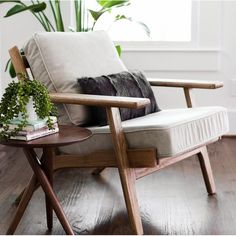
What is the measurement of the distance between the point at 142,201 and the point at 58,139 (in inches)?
31.5

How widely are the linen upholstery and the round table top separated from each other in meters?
0.29

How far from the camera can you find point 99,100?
257cm

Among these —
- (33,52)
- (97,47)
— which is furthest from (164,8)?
(33,52)

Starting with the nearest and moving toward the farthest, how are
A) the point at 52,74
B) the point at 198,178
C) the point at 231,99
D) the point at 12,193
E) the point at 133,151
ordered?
the point at 133,151 → the point at 52,74 → the point at 12,193 → the point at 198,178 → the point at 231,99

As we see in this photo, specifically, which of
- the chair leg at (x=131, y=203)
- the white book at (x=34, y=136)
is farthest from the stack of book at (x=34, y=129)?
the chair leg at (x=131, y=203)

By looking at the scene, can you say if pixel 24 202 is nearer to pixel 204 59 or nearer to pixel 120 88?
pixel 120 88

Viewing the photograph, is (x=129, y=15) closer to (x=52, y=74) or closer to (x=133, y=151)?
(x=52, y=74)

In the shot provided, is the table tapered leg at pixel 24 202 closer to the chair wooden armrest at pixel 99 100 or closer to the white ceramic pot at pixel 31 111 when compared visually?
the white ceramic pot at pixel 31 111

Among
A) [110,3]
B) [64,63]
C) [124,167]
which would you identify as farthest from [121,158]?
[110,3]

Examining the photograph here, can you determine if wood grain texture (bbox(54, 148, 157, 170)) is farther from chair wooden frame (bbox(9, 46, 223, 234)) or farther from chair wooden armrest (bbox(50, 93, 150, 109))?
chair wooden armrest (bbox(50, 93, 150, 109))

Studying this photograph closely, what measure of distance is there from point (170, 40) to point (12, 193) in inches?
76.2

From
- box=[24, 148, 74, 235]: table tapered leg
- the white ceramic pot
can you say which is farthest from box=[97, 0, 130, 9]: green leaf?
box=[24, 148, 74, 235]: table tapered leg

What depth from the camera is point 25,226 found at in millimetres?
2688

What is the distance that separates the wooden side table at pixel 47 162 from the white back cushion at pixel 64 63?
11.5 inches
